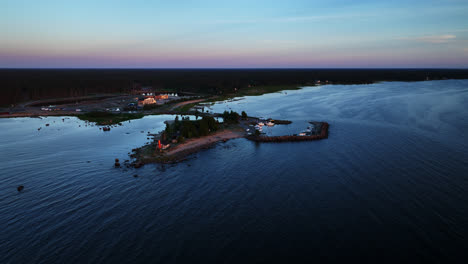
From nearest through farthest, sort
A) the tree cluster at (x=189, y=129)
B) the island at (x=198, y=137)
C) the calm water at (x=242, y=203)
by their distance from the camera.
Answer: the calm water at (x=242, y=203) → the island at (x=198, y=137) → the tree cluster at (x=189, y=129)

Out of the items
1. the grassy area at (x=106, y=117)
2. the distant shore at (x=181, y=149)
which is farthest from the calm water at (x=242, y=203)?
the grassy area at (x=106, y=117)

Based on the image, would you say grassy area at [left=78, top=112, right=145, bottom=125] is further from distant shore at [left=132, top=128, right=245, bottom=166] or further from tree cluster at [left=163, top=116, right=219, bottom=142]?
distant shore at [left=132, top=128, right=245, bottom=166]

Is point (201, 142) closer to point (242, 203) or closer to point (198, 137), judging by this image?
point (198, 137)

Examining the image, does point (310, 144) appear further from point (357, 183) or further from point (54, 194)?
point (54, 194)

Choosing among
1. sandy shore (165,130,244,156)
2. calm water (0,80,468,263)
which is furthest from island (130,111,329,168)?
calm water (0,80,468,263)

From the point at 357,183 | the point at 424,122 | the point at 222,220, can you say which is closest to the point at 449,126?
the point at 424,122

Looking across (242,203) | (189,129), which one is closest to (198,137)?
(189,129)

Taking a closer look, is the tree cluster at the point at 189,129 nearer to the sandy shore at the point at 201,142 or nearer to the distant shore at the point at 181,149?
the distant shore at the point at 181,149
